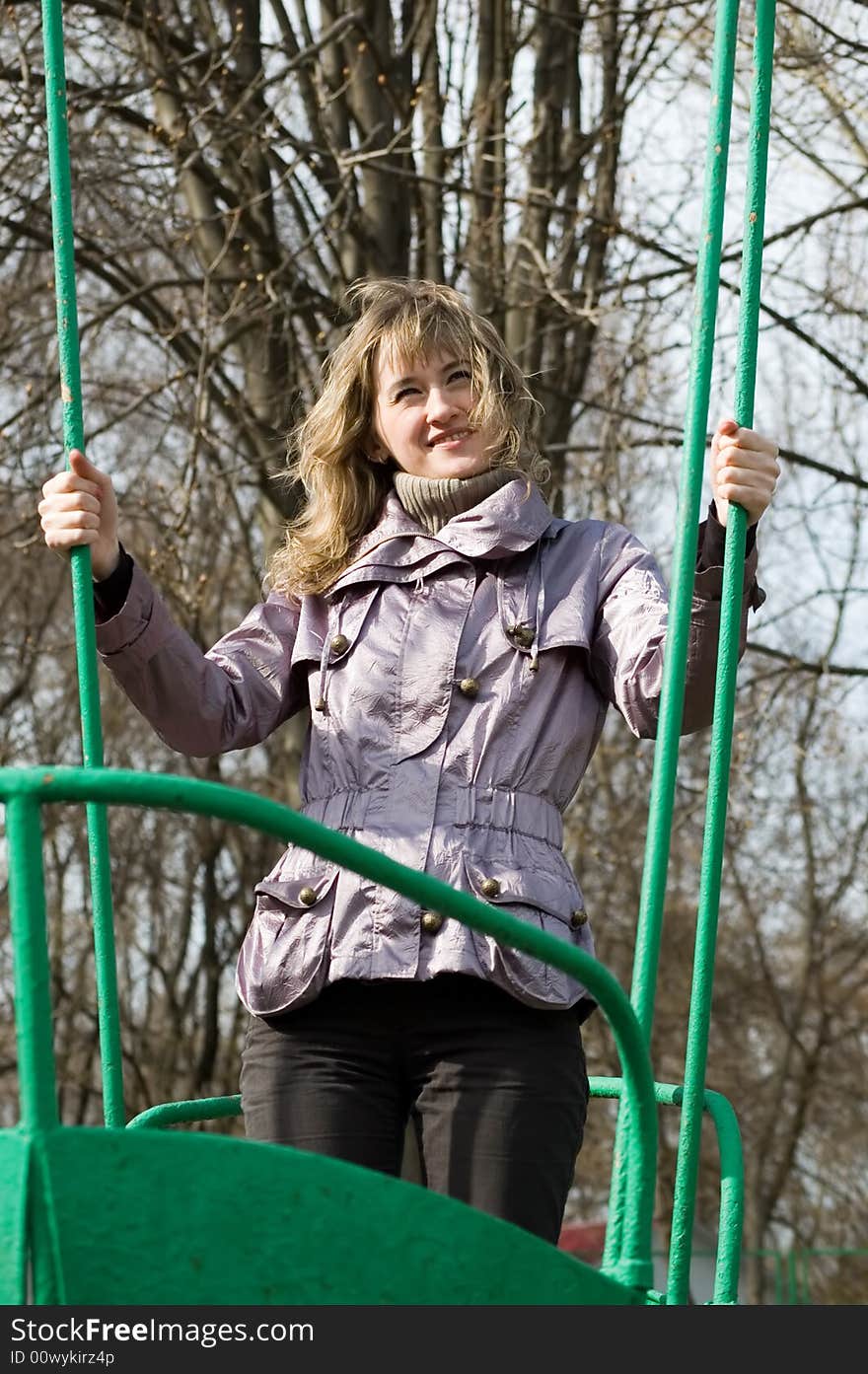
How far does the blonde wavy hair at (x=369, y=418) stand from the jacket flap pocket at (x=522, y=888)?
1.78 feet

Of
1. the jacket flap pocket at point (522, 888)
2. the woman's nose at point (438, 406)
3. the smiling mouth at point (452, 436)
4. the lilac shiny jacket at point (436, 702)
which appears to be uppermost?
the woman's nose at point (438, 406)

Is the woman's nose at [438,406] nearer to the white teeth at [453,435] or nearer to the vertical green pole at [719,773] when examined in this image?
the white teeth at [453,435]

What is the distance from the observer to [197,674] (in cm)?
259

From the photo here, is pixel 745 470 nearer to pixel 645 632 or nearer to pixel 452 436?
pixel 645 632

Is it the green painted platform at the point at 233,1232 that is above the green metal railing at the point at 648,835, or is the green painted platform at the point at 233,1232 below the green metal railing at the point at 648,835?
below

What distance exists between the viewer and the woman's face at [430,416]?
2623mm

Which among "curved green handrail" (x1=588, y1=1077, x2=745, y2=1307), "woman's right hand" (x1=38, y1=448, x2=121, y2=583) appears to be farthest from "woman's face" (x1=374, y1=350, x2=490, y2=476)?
"curved green handrail" (x1=588, y1=1077, x2=745, y2=1307)

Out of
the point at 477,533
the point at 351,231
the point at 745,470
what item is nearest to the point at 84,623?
the point at 477,533

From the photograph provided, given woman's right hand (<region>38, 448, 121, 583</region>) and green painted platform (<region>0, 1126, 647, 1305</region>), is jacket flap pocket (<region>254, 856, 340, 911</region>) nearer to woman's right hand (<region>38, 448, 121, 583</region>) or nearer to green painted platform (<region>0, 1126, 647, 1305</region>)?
woman's right hand (<region>38, 448, 121, 583</region>)

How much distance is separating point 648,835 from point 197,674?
779 mm

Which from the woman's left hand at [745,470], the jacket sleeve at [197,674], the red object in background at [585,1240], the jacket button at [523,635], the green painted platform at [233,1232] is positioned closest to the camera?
the green painted platform at [233,1232]

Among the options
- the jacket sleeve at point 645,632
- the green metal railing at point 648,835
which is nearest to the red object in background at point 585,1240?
the green metal railing at point 648,835

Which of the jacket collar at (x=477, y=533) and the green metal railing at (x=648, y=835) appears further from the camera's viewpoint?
the jacket collar at (x=477, y=533)

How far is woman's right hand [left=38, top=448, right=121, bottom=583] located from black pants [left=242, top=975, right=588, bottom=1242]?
0.64 metres
